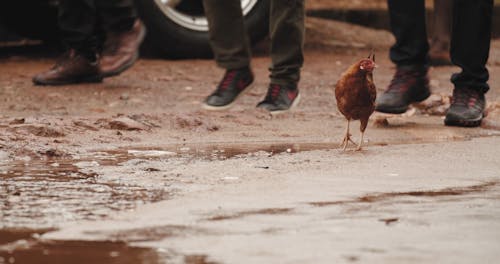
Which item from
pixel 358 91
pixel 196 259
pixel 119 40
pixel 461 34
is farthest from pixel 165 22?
pixel 196 259

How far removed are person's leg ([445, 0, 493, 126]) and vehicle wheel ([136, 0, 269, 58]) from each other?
254 cm

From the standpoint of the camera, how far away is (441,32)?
881 cm

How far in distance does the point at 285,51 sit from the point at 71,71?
70.9 inches

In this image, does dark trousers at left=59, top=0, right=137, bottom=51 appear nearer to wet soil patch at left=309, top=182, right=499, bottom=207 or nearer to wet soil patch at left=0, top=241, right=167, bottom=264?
wet soil patch at left=309, top=182, right=499, bottom=207

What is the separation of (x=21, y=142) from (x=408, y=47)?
189cm

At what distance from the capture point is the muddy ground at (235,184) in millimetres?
2801

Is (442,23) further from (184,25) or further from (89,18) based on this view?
(89,18)

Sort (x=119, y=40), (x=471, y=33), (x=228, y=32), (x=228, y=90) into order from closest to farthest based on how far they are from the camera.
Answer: (x=471, y=33) < (x=228, y=32) < (x=228, y=90) < (x=119, y=40)

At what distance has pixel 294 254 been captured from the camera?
2.71 metres

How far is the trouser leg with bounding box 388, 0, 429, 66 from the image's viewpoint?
5.36 meters

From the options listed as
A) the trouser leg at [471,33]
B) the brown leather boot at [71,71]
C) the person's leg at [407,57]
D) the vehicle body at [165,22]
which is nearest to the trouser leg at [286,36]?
the person's leg at [407,57]

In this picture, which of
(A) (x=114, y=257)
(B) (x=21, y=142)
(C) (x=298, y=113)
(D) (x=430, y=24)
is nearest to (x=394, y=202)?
(A) (x=114, y=257)

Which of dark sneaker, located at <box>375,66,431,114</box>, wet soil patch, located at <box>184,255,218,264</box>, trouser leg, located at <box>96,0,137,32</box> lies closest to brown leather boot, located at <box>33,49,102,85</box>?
→ trouser leg, located at <box>96,0,137,32</box>

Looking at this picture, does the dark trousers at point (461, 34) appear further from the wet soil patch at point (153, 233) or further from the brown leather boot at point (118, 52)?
the wet soil patch at point (153, 233)
